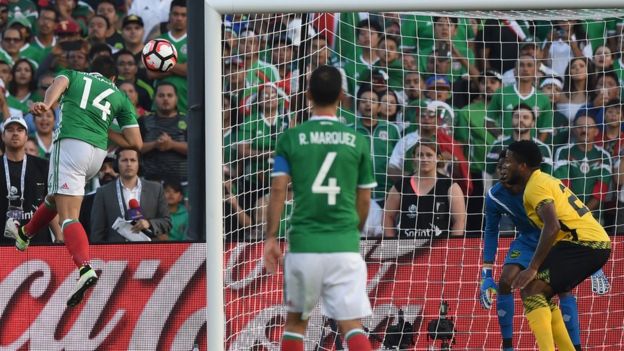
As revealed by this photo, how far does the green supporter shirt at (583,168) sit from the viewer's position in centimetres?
1103

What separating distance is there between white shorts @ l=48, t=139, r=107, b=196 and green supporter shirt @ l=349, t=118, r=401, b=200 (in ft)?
9.28

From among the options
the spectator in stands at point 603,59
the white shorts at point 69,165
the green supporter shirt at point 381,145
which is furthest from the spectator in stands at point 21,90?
the spectator in stands at point 603,59

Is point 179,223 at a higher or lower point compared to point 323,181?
lower

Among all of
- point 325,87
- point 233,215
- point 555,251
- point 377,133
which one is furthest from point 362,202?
point 377,133

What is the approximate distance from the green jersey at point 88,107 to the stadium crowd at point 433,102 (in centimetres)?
94

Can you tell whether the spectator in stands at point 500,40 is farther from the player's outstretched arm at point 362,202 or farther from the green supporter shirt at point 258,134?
the player's outstretched arm at point 362,202

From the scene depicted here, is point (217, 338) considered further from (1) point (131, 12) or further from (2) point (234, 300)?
(1) point (131, 12)

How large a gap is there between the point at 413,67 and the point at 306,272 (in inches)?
196

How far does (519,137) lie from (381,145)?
1330mm

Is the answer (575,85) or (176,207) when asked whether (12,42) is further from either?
(575,85)

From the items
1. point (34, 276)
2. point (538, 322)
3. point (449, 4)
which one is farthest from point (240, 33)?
point (538, 322)

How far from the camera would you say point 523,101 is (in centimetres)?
1152

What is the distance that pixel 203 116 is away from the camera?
29.1 feet

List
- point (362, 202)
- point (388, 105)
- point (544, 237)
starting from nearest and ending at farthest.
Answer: point (362, 202), point (544, 237), point (388, 105)
